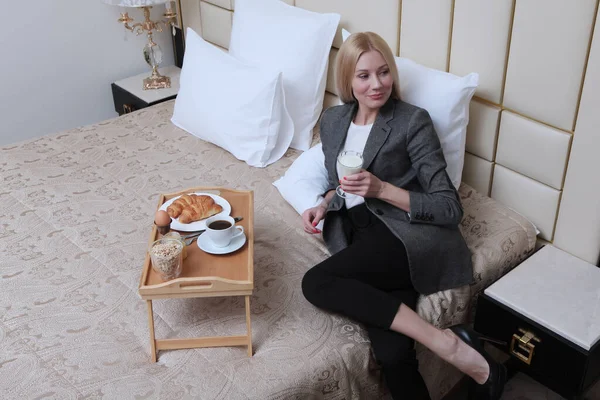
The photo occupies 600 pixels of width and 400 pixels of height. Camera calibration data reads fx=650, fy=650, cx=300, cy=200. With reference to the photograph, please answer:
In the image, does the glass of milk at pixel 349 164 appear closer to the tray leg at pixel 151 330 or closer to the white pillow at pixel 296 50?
the tray leg at pixel 151 330

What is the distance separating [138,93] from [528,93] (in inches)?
79.2

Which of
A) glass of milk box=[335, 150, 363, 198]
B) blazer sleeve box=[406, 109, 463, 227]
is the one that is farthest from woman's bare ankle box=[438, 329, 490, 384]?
glass of milk box=[335, 150, 363, 198]

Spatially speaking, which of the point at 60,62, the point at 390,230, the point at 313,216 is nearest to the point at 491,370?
the point at 390,230

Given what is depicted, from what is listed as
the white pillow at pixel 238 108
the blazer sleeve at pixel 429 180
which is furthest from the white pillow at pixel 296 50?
the blazer sleeve at pixel 429 180

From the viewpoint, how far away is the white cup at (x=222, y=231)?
1705 mm

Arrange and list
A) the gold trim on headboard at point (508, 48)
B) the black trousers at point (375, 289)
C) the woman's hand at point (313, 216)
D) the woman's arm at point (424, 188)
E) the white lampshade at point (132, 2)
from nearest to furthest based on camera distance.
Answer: the black trousers at point (375, 289)
the woman's arm at point (424, 188)
the gold trim on headboard at point (508, 48)
the woman's hand at point (313, 216)
the white lampshade at point (132, 2)

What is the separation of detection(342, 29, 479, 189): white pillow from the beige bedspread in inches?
7.2

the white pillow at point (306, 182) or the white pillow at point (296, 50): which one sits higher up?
the white pillow at point (296, 50)

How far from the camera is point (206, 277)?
1600 millimetres

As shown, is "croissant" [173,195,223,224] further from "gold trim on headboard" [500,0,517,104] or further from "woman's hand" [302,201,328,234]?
Result: "gold trim on headboard" [500,0,517,104]

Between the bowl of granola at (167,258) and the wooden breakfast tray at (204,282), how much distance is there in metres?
0.02

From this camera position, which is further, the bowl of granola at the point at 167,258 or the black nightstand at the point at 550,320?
the black nightstand at the point at 550,320

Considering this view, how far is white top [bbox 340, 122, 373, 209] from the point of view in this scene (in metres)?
2.02

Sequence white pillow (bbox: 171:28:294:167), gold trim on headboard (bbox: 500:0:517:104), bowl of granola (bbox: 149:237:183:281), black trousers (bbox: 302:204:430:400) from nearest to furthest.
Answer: bowl of granola (bbox: 149:237:183:281) < black trousers (bbox: 302:204:430:400) < gold trim on headboard (bbox: 500:0:517:104) < white pillow (bbox: 171:28:294:167)
